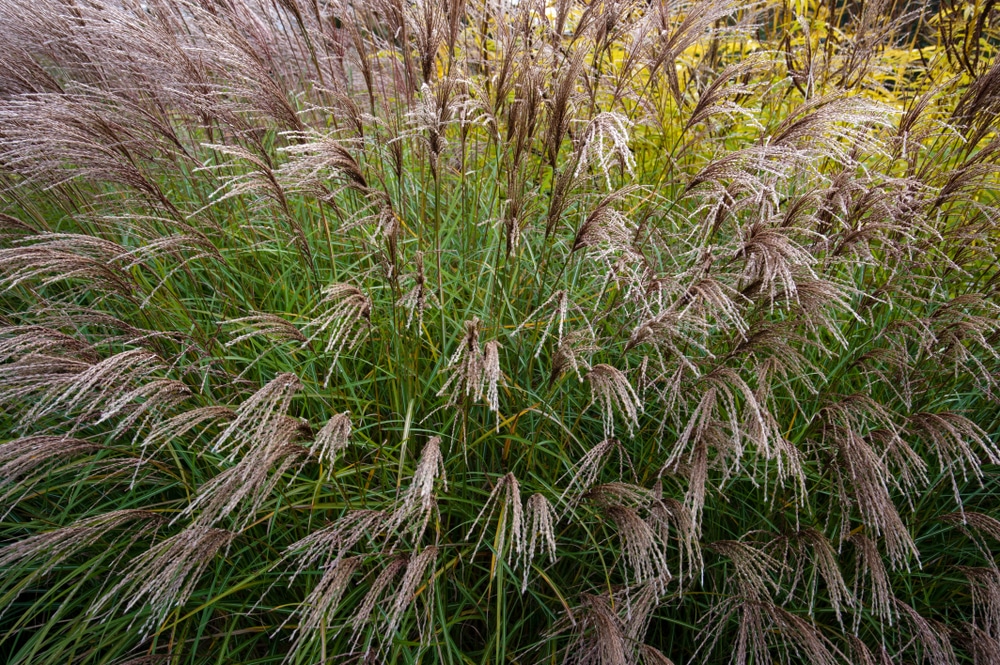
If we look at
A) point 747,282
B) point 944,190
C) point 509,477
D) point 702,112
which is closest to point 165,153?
point 509,477

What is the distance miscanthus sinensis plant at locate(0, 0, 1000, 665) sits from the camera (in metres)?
1.87

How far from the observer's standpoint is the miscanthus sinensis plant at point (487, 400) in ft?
6.12

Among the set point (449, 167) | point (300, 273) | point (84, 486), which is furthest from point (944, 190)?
point (84, 486)

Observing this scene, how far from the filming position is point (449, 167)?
129 inches

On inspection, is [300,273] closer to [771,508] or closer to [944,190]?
[771,508]

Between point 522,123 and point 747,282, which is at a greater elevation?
point 522,123

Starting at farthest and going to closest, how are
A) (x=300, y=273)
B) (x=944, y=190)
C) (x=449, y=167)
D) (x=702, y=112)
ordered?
(x=449, y=167) → (x=300, y=273) → (x=944, y=190) → (x=702, y=112)

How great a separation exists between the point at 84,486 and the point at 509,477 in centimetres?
165

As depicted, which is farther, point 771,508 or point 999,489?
point 999,489

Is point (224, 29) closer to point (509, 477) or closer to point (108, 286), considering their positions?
point (108, 286)

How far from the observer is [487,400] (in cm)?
175

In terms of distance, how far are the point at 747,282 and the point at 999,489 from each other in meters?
1.38

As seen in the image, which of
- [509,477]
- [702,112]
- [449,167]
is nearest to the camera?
[509,477]

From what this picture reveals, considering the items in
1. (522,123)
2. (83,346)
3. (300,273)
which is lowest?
(300,273)
